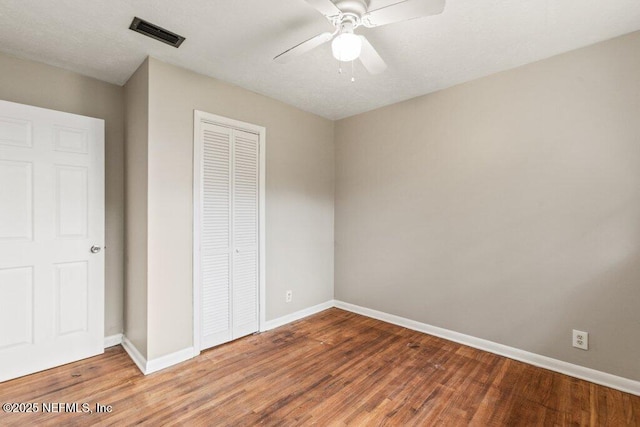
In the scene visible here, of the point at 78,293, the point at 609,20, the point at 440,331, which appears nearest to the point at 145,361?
the point at 78,293

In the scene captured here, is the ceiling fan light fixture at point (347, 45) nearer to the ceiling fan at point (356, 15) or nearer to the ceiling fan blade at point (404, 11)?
the ceiling fan at point (356, 15)

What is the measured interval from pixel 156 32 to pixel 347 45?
1.38 meters

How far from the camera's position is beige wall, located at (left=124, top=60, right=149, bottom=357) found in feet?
7.89

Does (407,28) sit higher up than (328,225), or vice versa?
(407,28)

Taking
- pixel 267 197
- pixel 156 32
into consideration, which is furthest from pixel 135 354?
pixel 156 32

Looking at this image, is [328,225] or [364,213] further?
[328,225]

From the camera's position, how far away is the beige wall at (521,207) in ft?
7.02

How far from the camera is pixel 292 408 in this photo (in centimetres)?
194

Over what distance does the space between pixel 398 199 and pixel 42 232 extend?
10.7ft

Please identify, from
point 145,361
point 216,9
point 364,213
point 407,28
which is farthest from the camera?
point 364,213

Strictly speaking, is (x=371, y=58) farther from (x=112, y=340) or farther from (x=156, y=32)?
(x=112, y=340)

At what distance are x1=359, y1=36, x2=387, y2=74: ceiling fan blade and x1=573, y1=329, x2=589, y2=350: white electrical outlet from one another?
8.13 feet

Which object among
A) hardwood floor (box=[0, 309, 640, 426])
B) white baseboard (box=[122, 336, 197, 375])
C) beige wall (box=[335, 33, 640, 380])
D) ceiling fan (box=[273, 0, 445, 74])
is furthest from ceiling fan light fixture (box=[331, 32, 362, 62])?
white baseboard (box=[122, 336, 197, 375])

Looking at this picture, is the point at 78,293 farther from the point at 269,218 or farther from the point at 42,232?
the point at 269,218
